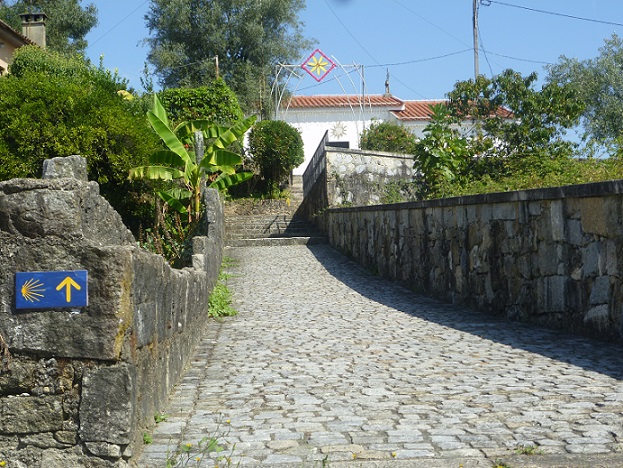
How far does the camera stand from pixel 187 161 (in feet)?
52.1

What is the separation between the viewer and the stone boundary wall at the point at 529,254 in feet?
24.3

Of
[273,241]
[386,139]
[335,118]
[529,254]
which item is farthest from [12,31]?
[529,254]

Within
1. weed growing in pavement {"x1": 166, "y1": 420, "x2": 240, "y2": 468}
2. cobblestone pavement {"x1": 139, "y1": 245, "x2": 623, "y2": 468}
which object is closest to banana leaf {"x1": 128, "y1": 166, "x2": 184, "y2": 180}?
cobblestone pavement {"x1": 139, "y1": 245, "x2": 623, "y2": 468}

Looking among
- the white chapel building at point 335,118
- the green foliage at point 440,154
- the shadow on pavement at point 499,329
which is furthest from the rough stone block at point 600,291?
the white chapel building at point 335,118

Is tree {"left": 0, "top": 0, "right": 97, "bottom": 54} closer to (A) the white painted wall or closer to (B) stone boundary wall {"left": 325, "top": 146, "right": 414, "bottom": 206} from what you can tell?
(A) the white painted wall

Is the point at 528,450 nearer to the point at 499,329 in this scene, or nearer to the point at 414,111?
the point at 499,329

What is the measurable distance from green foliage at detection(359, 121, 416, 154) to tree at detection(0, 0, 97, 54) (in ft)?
66.5

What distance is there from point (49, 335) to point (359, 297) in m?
8.38

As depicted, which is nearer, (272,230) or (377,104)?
(272,230)

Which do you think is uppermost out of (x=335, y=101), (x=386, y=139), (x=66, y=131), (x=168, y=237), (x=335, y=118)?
(x=335, y=101)

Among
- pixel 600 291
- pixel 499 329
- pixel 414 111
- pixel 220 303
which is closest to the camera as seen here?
pixel 600 291

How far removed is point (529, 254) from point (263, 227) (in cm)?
1509

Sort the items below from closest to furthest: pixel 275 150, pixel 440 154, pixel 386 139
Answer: pixel 440 154, pixel 275 150, pixel 386 139

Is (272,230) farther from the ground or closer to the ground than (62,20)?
closer to the ground
